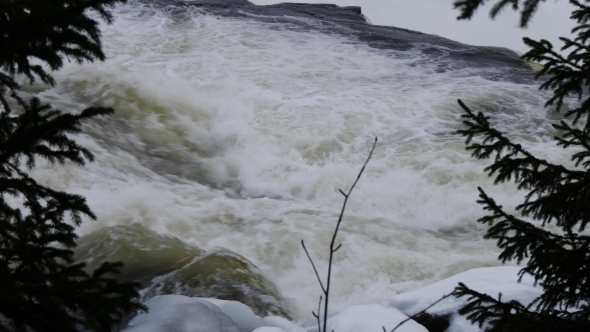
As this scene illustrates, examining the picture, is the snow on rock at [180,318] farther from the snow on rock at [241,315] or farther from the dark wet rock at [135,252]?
the dark wet rock at [135,252]

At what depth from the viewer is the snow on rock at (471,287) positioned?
4.15 m

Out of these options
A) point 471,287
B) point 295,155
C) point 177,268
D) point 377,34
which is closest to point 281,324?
point 471,287

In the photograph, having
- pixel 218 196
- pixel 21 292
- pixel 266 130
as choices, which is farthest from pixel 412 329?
pixel 266 130

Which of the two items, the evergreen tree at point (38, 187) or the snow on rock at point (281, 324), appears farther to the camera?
the snow on rock at point (281, 324)

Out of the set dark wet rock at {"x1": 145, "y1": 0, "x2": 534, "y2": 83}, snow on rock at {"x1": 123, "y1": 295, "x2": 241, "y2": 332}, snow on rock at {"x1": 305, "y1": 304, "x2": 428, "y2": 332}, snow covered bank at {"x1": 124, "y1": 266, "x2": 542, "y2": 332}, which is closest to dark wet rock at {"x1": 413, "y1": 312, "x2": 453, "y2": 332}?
snow covered bank at {"x1": 124, "y1": 266, "x2": 542, "y2": 332}

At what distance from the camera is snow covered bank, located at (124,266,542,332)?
3.59 meters

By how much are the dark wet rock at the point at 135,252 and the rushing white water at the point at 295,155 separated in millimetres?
889

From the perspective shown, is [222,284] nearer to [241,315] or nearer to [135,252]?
[135,252]

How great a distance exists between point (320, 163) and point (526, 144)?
12.3ft

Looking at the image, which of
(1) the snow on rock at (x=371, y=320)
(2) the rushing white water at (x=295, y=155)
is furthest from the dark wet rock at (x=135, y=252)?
(1) the snow on rock at (x=371, y=320)

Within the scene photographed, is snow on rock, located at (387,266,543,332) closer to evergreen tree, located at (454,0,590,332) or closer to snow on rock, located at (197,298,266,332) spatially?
snow on rock, located at (197,298,266,332)

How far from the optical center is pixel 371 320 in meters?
3.95

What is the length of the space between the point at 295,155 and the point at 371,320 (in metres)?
6.83

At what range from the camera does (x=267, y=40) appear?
703 inches
